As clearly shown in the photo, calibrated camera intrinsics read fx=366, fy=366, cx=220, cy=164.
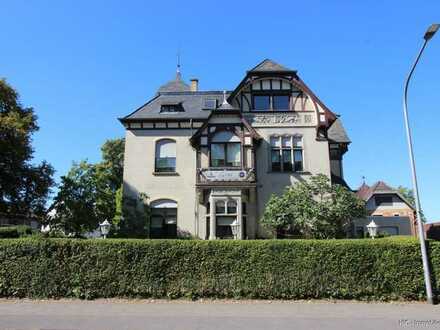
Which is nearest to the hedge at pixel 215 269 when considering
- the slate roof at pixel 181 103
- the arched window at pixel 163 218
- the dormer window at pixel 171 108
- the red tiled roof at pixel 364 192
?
the arched window at pixel 163 218

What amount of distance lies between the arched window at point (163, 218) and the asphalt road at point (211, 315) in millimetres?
10687

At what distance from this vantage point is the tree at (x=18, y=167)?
3120cm

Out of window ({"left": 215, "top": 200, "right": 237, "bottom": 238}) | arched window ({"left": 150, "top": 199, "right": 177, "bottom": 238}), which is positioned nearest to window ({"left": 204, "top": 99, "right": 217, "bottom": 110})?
arched window ({"left": 150, "top": 199, "right": 177, "bottom": 238})

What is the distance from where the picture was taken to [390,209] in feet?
123

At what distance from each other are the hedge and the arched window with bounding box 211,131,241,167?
1012 centimetres

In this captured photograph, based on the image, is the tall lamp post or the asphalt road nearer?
the asphalt road

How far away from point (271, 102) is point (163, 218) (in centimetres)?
1018

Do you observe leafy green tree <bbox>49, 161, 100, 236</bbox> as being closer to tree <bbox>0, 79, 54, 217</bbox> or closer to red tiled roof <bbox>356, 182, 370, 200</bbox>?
tree <bbox>0, 79, 54, 217</bbox>

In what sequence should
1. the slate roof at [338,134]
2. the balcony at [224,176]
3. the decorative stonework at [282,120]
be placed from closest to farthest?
the balcony at [224,176] < the decorative stonework at [282,120] < the slate roof at [338,134]

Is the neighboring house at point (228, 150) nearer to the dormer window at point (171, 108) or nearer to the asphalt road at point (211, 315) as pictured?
the dormer window at point (171, 108)

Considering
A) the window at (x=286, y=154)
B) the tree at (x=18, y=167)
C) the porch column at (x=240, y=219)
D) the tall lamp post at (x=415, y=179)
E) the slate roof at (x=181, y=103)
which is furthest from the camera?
the tree at (x=18, y=167)

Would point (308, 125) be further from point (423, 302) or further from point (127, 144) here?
point (423, 302)

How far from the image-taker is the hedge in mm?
12406

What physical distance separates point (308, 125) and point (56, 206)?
16.3 meters
